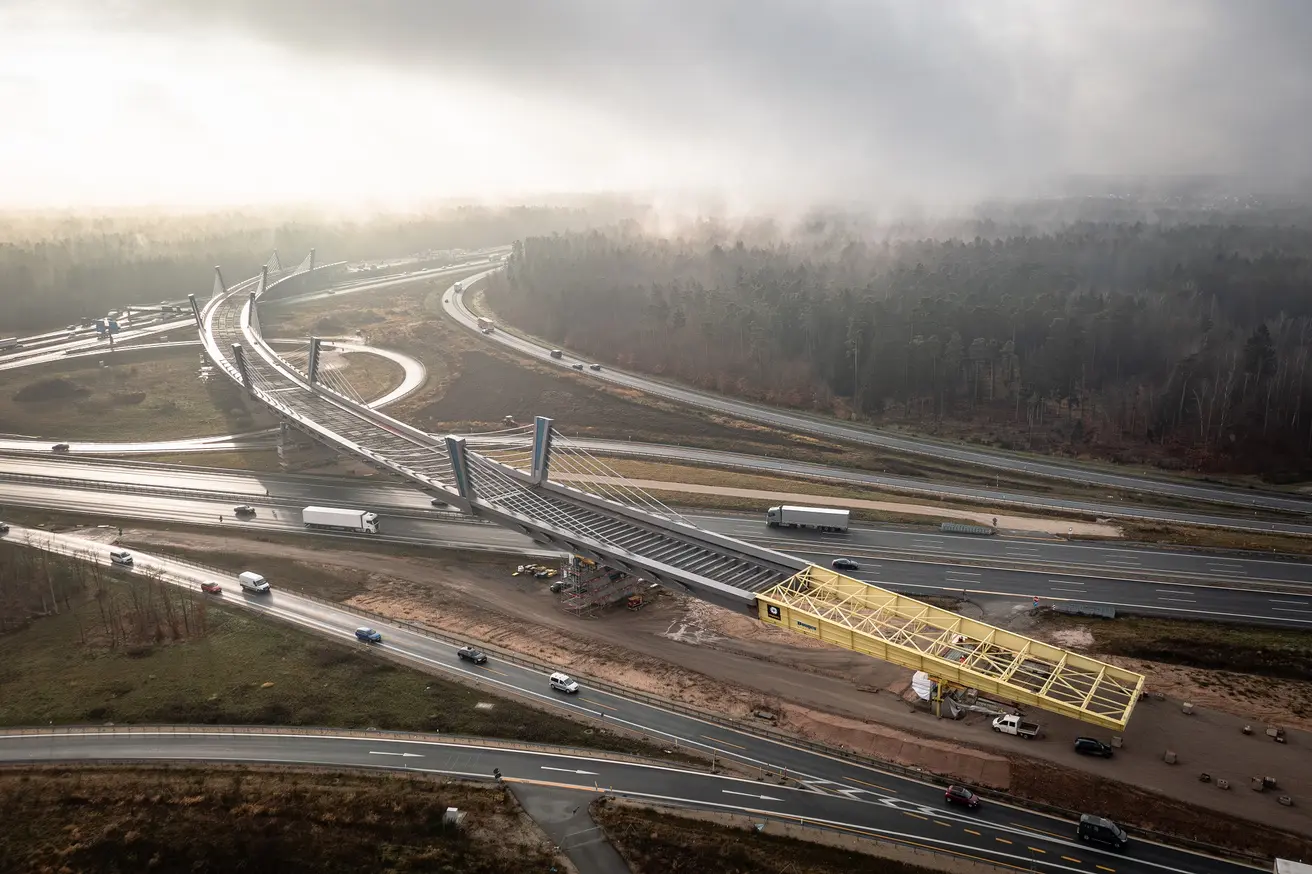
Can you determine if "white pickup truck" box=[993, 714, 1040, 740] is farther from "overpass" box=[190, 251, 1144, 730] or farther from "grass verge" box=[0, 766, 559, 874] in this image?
"grass verge" box=[0, 766, 559, 874]

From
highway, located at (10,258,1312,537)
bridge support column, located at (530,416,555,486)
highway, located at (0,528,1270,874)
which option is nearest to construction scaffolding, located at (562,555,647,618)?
bridge support column, located at (530,416,555,486)

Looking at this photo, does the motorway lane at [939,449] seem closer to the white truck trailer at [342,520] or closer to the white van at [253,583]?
the white truck trailer at [342,520]

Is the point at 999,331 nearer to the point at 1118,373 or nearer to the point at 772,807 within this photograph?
the point at 1118,373

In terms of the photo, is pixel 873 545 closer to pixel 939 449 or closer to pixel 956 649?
pixel 956 649

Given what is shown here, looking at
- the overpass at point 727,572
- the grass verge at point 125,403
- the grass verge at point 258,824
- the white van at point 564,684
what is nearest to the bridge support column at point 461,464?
the overpass at point 727,572

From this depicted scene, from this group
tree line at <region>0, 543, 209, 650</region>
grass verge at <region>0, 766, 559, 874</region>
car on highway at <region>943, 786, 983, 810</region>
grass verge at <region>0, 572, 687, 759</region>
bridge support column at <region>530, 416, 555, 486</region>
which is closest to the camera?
grass verge at <region>0, 766, 559, 874</region>

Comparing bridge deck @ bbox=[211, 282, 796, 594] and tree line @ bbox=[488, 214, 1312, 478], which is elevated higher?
tree line @ bbox=[488, 214, 1312, 478]

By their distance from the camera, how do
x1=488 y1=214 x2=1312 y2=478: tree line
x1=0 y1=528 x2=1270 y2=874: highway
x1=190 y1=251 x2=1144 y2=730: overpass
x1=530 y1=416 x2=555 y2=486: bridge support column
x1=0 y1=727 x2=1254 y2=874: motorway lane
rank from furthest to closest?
x1=488 y1=214 x2=1312 y2=478: tree line < x1=530 y1=416 x2=555 y2=486: bridge support column < x1=190 y1=251 x2=1144 y2=730: overpass < x1=0 y1=528 x2=1270 y2=874: highway < x1=0 y1=727 x2=1254 y2=874: motorway lane
